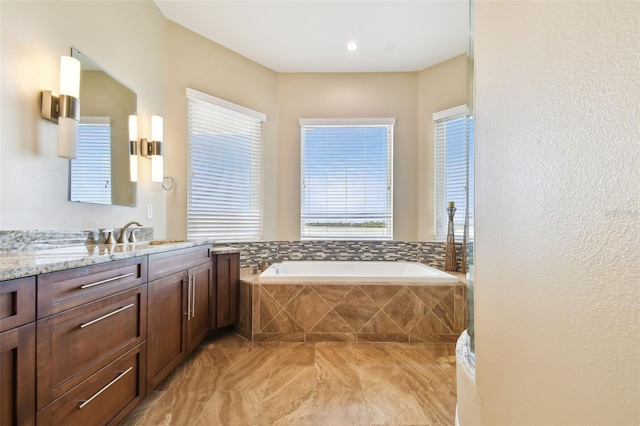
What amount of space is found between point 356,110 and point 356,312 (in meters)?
2.27

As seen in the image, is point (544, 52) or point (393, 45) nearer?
point (544, 52)

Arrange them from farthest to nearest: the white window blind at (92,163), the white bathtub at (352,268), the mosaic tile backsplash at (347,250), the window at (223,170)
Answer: the mosaic tile backsplash at (347,250), the white bathtub at (352,268), the window at (223,170), the white window blind at (92,163)

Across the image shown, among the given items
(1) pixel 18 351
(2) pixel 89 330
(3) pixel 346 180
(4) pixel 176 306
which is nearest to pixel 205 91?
(3) pixel 346 180

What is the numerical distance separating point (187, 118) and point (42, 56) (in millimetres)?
1214

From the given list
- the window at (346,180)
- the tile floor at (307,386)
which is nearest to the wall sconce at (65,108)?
the tile floor at (307,386)

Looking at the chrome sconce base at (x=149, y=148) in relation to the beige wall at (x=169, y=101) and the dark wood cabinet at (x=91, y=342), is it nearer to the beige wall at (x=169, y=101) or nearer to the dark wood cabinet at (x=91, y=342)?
the beige wall at (x=169, y=101)

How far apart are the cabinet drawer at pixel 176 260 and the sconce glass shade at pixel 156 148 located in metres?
0.73

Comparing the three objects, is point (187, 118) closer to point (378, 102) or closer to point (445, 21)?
point (378, 102)

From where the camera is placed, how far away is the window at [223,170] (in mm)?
2682

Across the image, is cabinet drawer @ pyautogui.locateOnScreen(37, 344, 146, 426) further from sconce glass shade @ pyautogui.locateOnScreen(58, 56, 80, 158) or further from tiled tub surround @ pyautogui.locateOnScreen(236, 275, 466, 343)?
sconce glass shade @ pyautogui.locateOnScreen(58, 56, 80, 158)

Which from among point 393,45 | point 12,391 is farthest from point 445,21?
point 12,391

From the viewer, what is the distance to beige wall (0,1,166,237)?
4.20 feet

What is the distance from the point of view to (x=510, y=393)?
0.72 m

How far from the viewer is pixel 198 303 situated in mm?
2023
